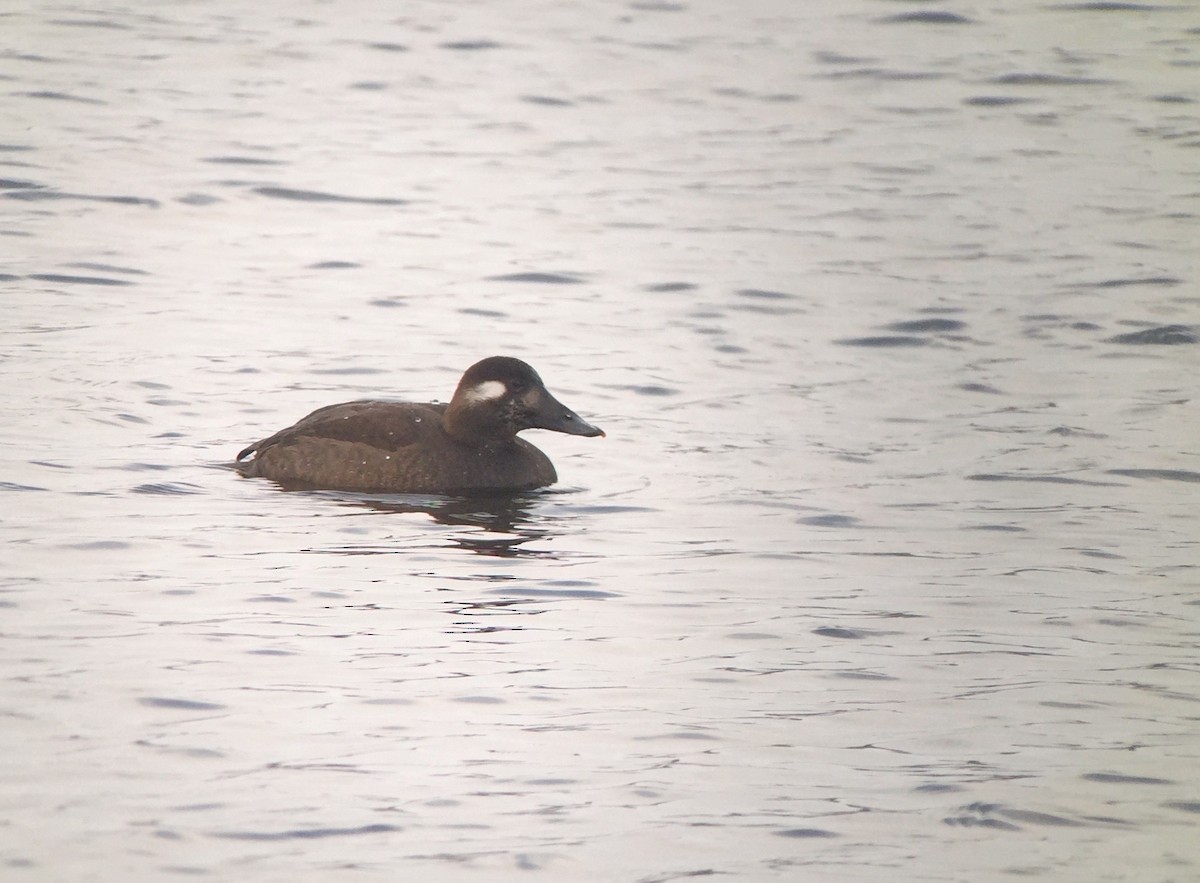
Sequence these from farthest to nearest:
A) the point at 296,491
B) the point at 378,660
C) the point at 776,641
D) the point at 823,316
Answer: the point at 823,316 → the point at 296,491 → the point at 776,641 → the point at 378,660

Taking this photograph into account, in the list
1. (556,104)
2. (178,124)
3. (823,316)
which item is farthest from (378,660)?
(556,104)

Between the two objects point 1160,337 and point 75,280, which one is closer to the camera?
point 1160,337

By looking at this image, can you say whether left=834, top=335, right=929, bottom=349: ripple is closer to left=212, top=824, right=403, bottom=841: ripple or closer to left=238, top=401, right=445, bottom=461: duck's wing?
left=238, top=401, right=445, bottom=461: duck's wing

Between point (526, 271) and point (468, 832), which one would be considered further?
point (526, 271)

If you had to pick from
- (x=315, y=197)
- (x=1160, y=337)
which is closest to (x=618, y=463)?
(x=1160, y=337)

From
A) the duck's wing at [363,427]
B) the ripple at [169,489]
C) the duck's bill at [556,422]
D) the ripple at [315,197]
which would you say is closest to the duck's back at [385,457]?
the duck's wing at [363,427]

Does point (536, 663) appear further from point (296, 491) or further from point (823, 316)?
point (823, 316)

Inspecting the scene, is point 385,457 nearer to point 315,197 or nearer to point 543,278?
point 543,278

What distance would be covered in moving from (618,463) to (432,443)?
3.58 feet

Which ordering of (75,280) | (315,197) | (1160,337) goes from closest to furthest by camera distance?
(1160,337), (75,280), (315,197)

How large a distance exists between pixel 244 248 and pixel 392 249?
3.88 feet

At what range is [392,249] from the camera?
1655 cm

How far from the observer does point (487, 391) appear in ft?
33.7

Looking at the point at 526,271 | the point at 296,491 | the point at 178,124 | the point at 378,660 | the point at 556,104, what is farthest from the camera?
the point at 556,104
